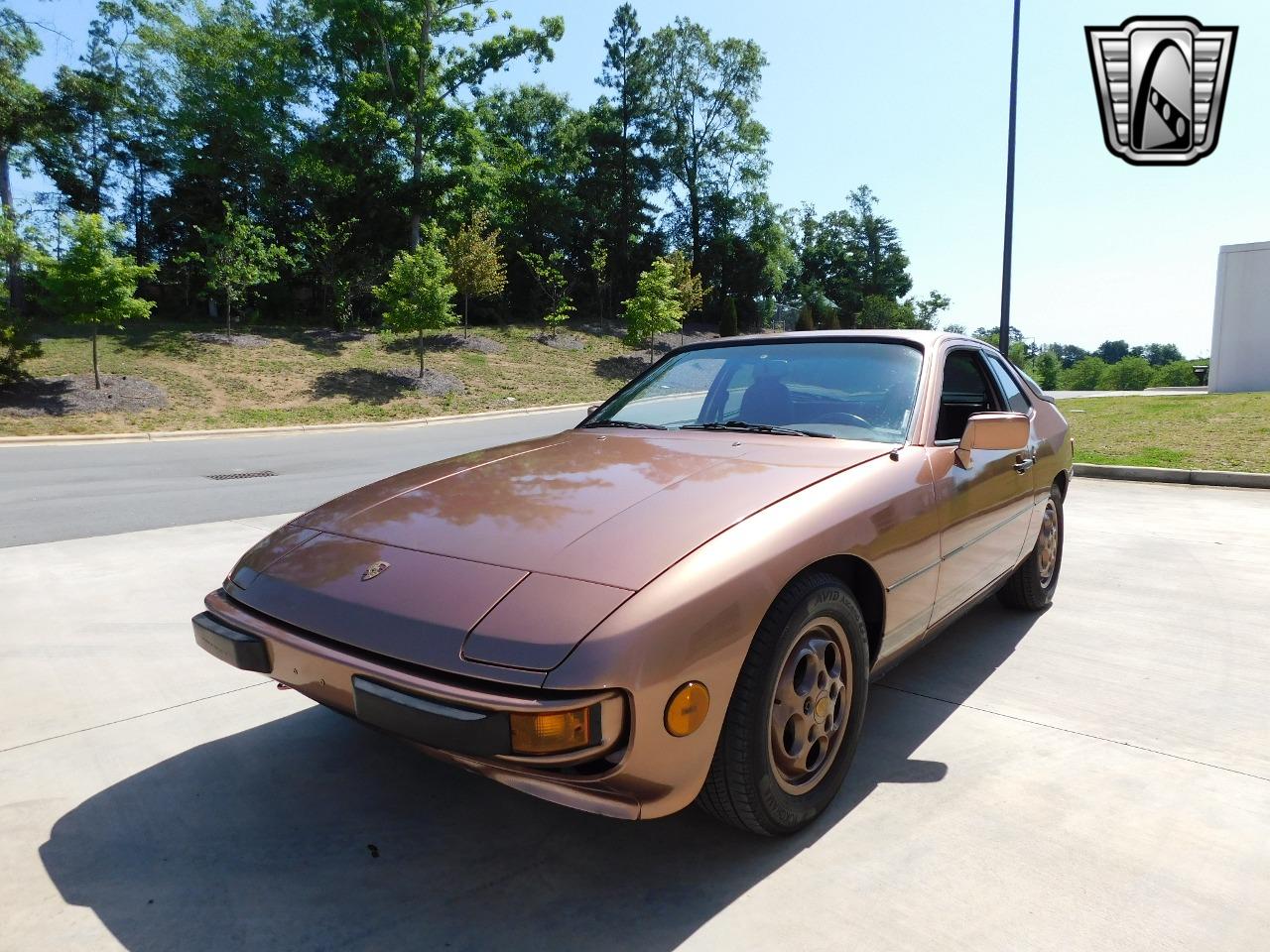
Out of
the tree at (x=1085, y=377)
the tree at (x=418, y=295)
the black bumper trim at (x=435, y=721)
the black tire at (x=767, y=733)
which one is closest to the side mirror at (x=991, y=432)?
the black tire at (x=767, y=733)

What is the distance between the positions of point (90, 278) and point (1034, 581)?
1748 centimetres

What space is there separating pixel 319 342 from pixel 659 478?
23.2m

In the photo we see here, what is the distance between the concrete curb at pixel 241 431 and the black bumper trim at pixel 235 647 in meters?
13.7

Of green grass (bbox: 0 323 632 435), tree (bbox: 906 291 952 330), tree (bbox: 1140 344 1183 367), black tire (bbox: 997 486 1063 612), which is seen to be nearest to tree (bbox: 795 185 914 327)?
tree (bbox: 906 291 952 330)

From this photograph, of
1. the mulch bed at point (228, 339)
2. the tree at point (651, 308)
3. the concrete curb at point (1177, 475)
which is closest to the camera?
the concrete curb at point (1177, 475)

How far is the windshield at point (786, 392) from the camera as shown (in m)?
3.04

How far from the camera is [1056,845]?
7.30ft

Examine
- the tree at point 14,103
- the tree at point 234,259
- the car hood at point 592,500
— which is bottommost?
the car hood at point 592,500

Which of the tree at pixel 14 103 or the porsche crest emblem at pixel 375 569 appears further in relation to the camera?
the tree at pixel 14 103

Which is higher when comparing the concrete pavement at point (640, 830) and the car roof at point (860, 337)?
the car roof at point (860, 337)

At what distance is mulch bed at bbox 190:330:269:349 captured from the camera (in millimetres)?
21359

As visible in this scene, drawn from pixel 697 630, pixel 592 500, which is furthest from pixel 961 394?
pixel 697 630

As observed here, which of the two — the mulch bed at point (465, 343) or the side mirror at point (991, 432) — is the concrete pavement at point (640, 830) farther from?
the mulch bed at point (465, 343)

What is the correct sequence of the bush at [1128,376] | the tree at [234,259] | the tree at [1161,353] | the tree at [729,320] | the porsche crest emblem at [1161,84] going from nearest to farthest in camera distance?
the porsche crest emblem at [1161,84] → the tree at [234,259] → the tree at [729,320] → the bush at [1128,376] → the tree at [1161,353]
